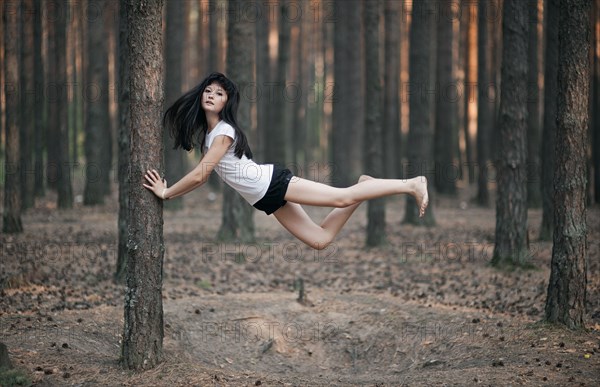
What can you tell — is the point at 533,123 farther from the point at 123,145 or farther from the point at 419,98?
the point at 123,145

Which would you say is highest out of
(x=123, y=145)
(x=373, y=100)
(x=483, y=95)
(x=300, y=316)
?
(x=483, y=95)

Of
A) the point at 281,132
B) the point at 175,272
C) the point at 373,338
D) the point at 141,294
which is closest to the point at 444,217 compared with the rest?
the point at 281,132

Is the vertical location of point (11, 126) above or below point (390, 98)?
below

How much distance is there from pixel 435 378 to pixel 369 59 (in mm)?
8892

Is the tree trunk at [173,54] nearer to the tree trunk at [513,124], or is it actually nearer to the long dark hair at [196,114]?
the tree trunk at [513,124]

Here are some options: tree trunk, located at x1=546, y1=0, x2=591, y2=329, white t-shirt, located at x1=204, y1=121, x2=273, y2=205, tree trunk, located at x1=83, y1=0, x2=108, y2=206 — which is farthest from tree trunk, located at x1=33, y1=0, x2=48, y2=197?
tree trunk, located at x1=546, y1=0, x2=591, y2=329

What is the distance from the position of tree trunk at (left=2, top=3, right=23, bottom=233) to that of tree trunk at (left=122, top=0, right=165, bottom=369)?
8.10 m

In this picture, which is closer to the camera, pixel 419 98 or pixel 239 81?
pixel 239 81

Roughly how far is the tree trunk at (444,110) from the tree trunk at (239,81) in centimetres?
882

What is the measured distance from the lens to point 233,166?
657cm

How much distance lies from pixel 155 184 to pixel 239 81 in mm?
7669

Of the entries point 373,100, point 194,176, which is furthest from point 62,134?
point 194,176

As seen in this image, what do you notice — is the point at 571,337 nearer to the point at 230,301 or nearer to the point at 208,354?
the point at 208,354

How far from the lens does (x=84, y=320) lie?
7.74 m
